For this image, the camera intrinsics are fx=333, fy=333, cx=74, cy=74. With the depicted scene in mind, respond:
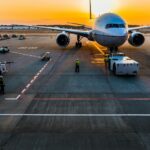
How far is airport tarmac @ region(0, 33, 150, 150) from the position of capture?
51.5 ft

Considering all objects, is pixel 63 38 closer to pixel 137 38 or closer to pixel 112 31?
pixel 137 38

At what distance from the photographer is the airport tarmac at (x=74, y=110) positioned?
15695 mm

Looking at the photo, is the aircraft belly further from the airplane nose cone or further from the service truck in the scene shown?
the service truck

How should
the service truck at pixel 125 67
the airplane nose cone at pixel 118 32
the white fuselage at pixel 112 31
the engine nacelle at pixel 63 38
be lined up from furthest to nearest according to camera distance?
1. the engine nacelle at pixel 63 38
2. the white fuselage at pixel 112 31
3. the airplane nose cone at pixel 118 32
4. the service truck at pixel 125 67

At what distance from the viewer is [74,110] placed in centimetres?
2103

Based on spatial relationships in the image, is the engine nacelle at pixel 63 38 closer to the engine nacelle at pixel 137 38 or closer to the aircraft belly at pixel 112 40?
the aircraft belly at pixel 112 40

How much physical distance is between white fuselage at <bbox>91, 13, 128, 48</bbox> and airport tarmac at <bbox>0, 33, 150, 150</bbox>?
7363mm

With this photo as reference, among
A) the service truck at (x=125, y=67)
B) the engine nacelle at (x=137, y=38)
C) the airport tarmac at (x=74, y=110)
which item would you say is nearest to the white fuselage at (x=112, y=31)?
the engine nacelle at (x=137, y=38)

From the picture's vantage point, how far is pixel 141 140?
51.6ft

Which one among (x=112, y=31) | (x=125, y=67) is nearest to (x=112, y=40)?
(x=112, y=31)

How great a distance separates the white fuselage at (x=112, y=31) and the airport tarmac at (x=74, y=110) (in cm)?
736

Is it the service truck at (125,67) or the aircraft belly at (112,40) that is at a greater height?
the aircraft belly at (112,40)

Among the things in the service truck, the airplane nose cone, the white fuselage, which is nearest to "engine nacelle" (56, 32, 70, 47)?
the white fuselage

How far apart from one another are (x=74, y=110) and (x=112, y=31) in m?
23.4
